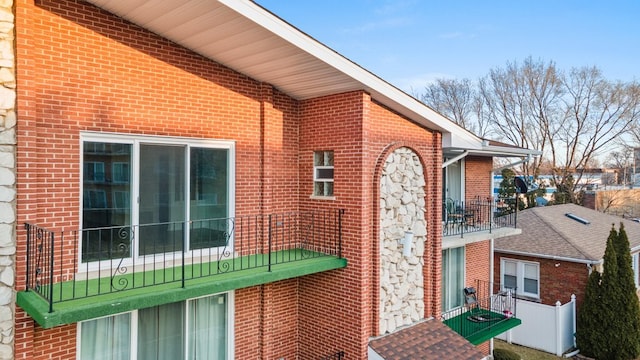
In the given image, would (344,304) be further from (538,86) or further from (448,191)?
(538,86)

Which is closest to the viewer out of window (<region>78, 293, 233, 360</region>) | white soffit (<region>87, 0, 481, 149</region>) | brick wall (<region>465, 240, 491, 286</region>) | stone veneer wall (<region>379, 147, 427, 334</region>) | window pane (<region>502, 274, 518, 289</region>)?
white soffit (<region>87, 0, 481, 149</region>)

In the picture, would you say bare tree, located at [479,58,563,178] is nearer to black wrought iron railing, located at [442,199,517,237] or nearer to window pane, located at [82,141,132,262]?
black wrought iron railing, located at [442,199,517,237]

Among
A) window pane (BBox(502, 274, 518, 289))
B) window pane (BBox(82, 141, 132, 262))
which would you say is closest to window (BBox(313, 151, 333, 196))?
window pane (BBox(82, 141, 132, 262))

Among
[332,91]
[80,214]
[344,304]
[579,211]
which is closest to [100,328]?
[80,214]

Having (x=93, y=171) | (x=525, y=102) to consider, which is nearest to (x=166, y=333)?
(x=93, y=171)

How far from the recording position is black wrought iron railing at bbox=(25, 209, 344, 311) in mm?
5527

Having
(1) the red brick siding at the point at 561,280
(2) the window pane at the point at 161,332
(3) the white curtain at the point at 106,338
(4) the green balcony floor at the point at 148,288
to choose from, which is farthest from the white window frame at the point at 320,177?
(1) the red brick siding at the point at 561,280

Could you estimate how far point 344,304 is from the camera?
7746 millimetres

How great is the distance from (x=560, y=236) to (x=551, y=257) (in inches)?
52.9

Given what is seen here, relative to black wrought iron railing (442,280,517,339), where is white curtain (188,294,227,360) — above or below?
above

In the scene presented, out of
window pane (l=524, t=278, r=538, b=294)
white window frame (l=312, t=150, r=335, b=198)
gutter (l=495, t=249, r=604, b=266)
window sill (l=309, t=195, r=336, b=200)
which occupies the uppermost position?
white window frame (l=312, t=150, r=335, b=198)

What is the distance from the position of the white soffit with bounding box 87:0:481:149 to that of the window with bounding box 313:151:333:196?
1.20 metres

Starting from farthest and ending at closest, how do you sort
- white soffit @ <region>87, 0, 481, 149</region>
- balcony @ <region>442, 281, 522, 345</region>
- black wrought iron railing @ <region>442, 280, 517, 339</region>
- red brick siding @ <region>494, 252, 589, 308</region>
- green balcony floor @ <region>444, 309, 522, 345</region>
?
red brick siding @ <region>494, 252, 589, 308</region>
black wrought iron railing @ <region>442, 280, 517, 339</region>
balcony @ <region>442, 281, 522, 345</region>
green balcony floor @ <region>444, 309, 522, 345</region>
white soffit @ <region>87, 0, 481, 149</region>

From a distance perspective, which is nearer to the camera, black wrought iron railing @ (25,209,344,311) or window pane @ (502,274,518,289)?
black wrought iron railing @ (25,209,344,311)
